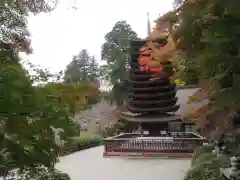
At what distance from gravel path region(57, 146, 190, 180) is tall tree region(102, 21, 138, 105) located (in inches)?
771

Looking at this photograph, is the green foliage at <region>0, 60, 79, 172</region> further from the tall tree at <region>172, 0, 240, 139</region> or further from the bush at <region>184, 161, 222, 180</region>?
the bush at <region>184, 161, 222, 180</region>

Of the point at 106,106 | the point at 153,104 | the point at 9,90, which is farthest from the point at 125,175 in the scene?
the point at 106,106

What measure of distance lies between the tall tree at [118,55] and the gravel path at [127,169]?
19578mm

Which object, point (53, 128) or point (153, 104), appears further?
point (153, 104)

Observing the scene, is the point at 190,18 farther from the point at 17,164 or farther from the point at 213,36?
the point at 17,164

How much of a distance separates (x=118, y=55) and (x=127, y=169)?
28.3 m

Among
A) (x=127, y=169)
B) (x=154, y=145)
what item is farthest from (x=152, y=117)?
(x=127, y=169)

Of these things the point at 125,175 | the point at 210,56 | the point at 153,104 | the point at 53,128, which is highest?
the point at 153,104

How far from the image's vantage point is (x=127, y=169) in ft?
43.5

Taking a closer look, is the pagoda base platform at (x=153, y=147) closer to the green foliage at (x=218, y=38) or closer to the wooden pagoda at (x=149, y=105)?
the wooden pagoda at (x=149, y=105)

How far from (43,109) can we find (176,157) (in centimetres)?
1487

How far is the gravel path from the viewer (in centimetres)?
1160

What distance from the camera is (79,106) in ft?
6.63

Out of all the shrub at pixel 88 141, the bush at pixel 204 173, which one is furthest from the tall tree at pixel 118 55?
the bush at pixel 204 173
